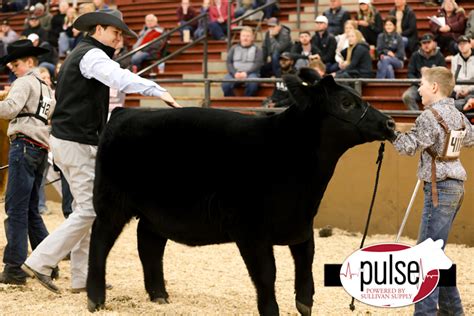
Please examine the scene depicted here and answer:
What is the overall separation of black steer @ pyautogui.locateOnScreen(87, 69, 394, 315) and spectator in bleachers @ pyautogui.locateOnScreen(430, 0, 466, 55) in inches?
285

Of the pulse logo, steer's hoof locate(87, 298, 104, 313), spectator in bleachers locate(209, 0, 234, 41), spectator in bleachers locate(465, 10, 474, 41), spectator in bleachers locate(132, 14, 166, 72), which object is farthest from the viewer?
spectator in bleachers locate(132, 14, 166, 72)

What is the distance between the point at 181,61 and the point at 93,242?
994 cm

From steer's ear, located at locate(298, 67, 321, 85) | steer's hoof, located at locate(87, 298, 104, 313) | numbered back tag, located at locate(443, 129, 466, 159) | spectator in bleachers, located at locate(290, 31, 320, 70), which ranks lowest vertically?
steer's hoof, located at locate(87, 298, 104, 313)

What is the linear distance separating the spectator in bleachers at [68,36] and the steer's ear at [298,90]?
41.7 feet

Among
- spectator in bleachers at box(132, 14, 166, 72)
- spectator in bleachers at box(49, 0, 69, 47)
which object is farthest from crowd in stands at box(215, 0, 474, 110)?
spectator in bleachers at box(49, 0, 69, 47)

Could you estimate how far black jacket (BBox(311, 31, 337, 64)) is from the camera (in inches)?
524

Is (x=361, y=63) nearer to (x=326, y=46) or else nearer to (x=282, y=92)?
(x=326, y=46)

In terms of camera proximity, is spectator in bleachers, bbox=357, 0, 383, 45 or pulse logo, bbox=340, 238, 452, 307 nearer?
pulse logo, bbox=340, 238, 452, 307

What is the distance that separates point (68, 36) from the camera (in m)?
18.5

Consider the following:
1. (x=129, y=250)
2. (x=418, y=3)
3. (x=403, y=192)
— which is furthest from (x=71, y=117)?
(x=418, y=3)

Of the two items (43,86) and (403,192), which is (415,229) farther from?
(43,86)

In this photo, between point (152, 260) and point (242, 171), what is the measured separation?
56.2 inches

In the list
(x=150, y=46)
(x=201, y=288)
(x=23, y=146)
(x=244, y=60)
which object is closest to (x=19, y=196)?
(x=23, y=146)

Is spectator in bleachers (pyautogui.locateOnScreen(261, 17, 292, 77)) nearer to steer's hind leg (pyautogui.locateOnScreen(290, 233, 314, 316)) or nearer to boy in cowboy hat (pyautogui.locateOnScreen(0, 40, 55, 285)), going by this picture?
boy in cowboy hat (pyautogui.locateOnScreen(0, 40, 55, 285))
